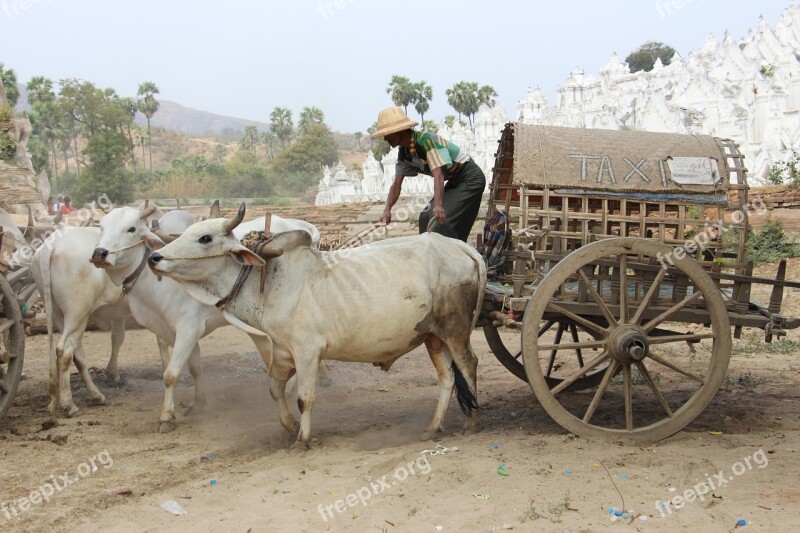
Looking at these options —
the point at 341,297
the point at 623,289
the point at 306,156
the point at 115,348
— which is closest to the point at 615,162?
the point at 623,289

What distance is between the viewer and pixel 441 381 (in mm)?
5273

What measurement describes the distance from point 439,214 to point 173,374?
236cm

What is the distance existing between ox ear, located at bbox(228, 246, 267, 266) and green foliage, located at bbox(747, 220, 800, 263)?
540 inches

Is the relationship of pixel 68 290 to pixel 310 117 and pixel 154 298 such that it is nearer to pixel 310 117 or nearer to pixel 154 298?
pixel 154 298

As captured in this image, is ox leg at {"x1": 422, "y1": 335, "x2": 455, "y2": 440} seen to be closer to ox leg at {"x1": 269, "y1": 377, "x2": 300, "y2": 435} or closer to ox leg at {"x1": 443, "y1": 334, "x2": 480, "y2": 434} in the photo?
ox leg at {"x1": 443, "y1": 334, "x2": 480, "y2": 434}

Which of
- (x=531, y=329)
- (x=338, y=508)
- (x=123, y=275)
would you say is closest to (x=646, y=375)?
(x=531, y=329)

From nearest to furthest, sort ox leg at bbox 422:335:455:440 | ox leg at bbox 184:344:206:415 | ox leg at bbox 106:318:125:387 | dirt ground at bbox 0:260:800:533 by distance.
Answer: dirt ground at bbox 0:260:800:533, ox leg at bbox 422:335:455:440, ox leg at bbox 184:344:206:415, ox leg at bbox 106:318:125:387

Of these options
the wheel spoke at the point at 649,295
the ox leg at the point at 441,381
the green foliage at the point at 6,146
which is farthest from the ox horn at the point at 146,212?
the green foliage at the point at 6,146

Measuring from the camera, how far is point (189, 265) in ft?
15.4

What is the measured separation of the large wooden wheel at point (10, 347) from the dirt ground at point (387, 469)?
0.37 meters

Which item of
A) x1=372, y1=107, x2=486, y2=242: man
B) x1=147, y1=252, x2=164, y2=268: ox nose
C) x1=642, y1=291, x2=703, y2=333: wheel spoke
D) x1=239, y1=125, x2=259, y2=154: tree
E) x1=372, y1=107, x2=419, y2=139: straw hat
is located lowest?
x1=642, y1=291, x2=703, y2=333: wheel spoke

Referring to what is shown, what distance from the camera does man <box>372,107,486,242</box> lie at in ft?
17.6

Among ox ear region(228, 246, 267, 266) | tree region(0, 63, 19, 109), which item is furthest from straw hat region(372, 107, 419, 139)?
tree region(0, 63, 19, 109)

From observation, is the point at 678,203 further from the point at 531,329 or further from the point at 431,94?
the point at 431,94
